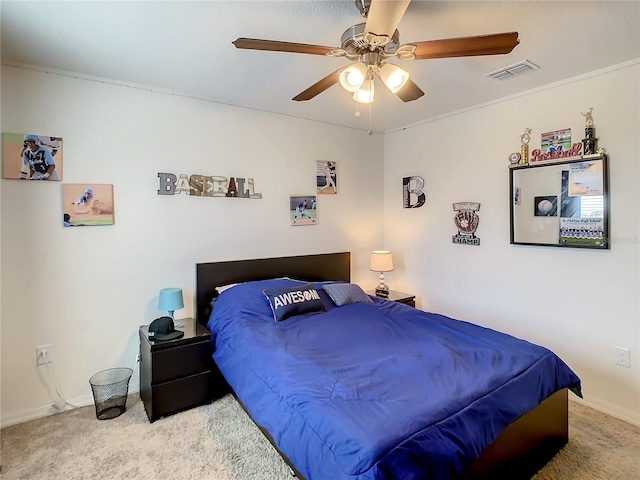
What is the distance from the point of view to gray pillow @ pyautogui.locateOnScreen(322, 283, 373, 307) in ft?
9.90

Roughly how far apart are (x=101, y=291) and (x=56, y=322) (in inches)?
13.7

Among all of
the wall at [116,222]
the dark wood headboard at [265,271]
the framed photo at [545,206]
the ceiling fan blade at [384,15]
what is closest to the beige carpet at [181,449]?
the wall at [116,222]

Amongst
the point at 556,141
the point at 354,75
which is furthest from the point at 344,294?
the point at 556,141

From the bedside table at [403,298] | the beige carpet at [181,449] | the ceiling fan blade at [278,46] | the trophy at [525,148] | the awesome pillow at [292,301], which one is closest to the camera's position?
the ceiling fan blade at [278,46]

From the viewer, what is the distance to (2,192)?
2295 millimetres

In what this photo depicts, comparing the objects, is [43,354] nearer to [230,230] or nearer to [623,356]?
[230,230]

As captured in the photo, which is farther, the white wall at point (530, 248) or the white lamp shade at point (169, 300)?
the white lamp shade at point (169, 300)

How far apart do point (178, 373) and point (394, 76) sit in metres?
2.43

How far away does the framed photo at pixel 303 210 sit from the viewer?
11.7 feet

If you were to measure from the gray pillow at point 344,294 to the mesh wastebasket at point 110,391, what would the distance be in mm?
1730

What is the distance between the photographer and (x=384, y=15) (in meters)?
1.33

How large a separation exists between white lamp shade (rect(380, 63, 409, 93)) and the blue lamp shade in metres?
2.18

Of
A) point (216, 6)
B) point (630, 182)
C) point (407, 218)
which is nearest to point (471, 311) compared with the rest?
point (407, 218)

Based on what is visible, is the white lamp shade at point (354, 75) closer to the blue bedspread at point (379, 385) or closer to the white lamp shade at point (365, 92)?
the white lamp shade at point (365, 92)
